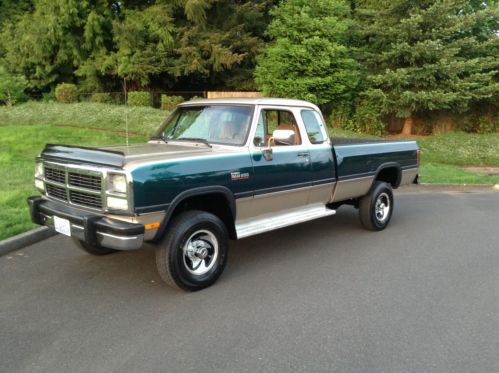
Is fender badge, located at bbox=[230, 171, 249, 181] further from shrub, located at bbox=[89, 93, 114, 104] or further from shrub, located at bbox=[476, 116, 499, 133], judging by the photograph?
shrub, located at bbox=[89, 93, 114, 104]

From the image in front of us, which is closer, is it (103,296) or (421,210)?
(103,296)

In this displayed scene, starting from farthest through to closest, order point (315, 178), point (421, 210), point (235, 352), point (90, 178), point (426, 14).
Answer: point (426, 14)
point (421, 210)
point (315, 178)
point (90, 178)
point (235, 352)

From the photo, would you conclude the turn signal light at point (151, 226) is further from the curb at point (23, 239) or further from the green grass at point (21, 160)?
the green grass at point (21, 160)

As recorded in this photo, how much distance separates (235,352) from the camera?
3.68 metres

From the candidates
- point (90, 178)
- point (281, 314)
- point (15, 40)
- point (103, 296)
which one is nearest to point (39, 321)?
point (103, 296)

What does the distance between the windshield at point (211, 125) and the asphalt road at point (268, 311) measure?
153cm

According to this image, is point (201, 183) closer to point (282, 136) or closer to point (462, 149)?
point (282, 136)

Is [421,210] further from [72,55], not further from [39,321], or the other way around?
[72,55]

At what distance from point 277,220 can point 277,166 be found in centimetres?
67

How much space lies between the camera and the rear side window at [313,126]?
20.9ft

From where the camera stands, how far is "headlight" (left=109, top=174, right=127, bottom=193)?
14.0 feet

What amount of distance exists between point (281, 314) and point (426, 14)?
16374mm

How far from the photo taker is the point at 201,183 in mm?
4738

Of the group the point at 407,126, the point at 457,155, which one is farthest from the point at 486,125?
the point at 457,155
